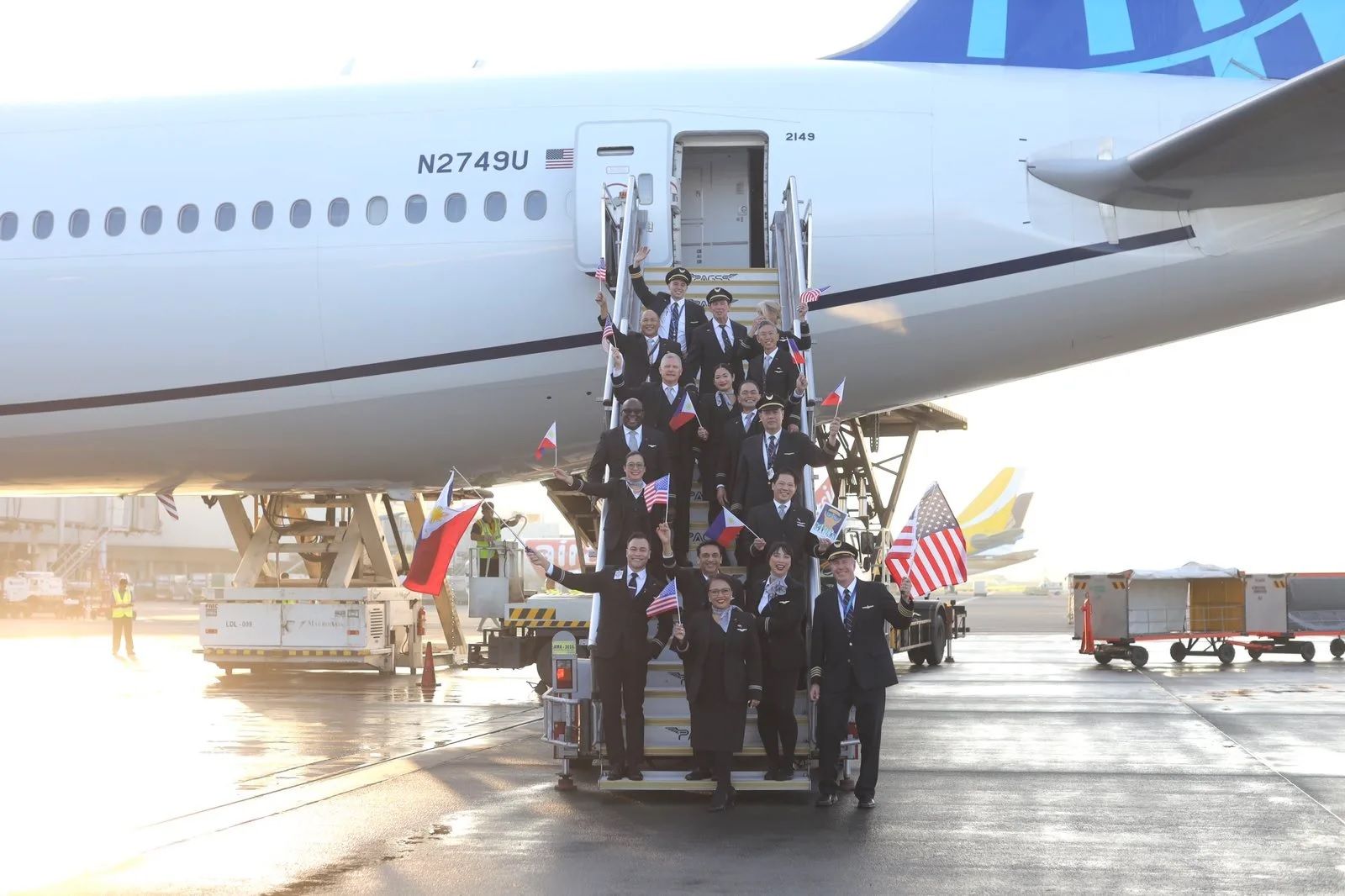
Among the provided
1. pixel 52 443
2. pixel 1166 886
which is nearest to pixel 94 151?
pixel 52 443

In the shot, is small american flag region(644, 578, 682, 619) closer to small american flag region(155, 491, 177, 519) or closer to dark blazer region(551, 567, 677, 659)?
dark blazer region(551, 567, 677, 659)

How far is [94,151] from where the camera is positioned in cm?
1422

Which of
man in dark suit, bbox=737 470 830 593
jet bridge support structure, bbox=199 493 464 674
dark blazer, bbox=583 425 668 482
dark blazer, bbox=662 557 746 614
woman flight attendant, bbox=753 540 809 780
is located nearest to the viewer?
woman flight attendant, bbox=753 540 809 780

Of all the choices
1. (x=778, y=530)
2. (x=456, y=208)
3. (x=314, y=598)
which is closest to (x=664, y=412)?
(x=778, y=530)

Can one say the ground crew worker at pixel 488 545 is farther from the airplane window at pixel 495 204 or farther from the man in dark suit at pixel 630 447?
the man in dark suit at pixel 630 447

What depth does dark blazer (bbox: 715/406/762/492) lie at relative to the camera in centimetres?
1044

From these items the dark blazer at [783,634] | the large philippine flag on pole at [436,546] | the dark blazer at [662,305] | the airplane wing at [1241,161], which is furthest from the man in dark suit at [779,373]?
the airplane wing at [1241,161]

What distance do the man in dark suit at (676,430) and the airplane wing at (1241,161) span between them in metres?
4.55

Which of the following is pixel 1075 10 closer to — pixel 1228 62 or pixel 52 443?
pixel 1228 62

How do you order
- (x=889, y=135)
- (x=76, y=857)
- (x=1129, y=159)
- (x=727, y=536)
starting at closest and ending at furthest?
(x=76, y=857), (x=727, y=536), (x=1129, y=159), (x=889, y=135)

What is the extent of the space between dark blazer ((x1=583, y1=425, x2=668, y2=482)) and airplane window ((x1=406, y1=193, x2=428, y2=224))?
425 centimetres

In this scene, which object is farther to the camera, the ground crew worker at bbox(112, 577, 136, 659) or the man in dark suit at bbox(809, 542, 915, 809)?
the ground crew worker at bbox(112, 577, 136, 659)

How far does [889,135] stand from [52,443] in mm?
9611

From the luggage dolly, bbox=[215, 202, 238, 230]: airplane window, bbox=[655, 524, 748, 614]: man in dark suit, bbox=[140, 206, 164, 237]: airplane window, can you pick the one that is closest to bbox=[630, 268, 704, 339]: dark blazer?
bbox=[655, 524, 748, 614]: man in dark suit
